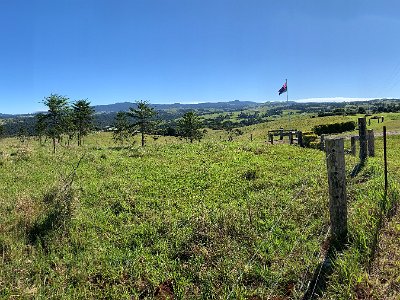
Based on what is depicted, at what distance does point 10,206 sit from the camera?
10.5m

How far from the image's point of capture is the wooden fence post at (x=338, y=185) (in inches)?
248

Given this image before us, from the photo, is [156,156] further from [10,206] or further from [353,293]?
[353,293]

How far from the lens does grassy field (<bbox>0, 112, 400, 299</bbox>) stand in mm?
6312

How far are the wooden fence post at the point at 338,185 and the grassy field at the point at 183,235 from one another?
275 millimetres

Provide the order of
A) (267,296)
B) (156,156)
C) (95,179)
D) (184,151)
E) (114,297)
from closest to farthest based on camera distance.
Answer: (267,296)
(114,297)
(95,179)
(156,156)
(184,151)

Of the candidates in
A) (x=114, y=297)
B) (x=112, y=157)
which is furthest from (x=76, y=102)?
(x=114, y=297)

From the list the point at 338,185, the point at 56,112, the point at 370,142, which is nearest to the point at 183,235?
the point at 338,185

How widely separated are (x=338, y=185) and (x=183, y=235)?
377cm

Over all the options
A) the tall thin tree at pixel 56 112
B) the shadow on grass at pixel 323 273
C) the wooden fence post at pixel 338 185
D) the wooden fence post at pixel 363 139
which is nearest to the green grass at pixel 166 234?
the shadow on grass at pixel 323 273

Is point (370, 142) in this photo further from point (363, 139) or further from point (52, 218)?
point (52, 218)

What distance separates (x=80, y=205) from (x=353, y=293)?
8.31 metres

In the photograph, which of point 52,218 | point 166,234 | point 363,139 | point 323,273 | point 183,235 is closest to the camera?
point 323,273

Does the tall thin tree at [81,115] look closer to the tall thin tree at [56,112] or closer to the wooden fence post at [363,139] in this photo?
the tall thin tree at [56,112]

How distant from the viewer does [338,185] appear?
6352mm
